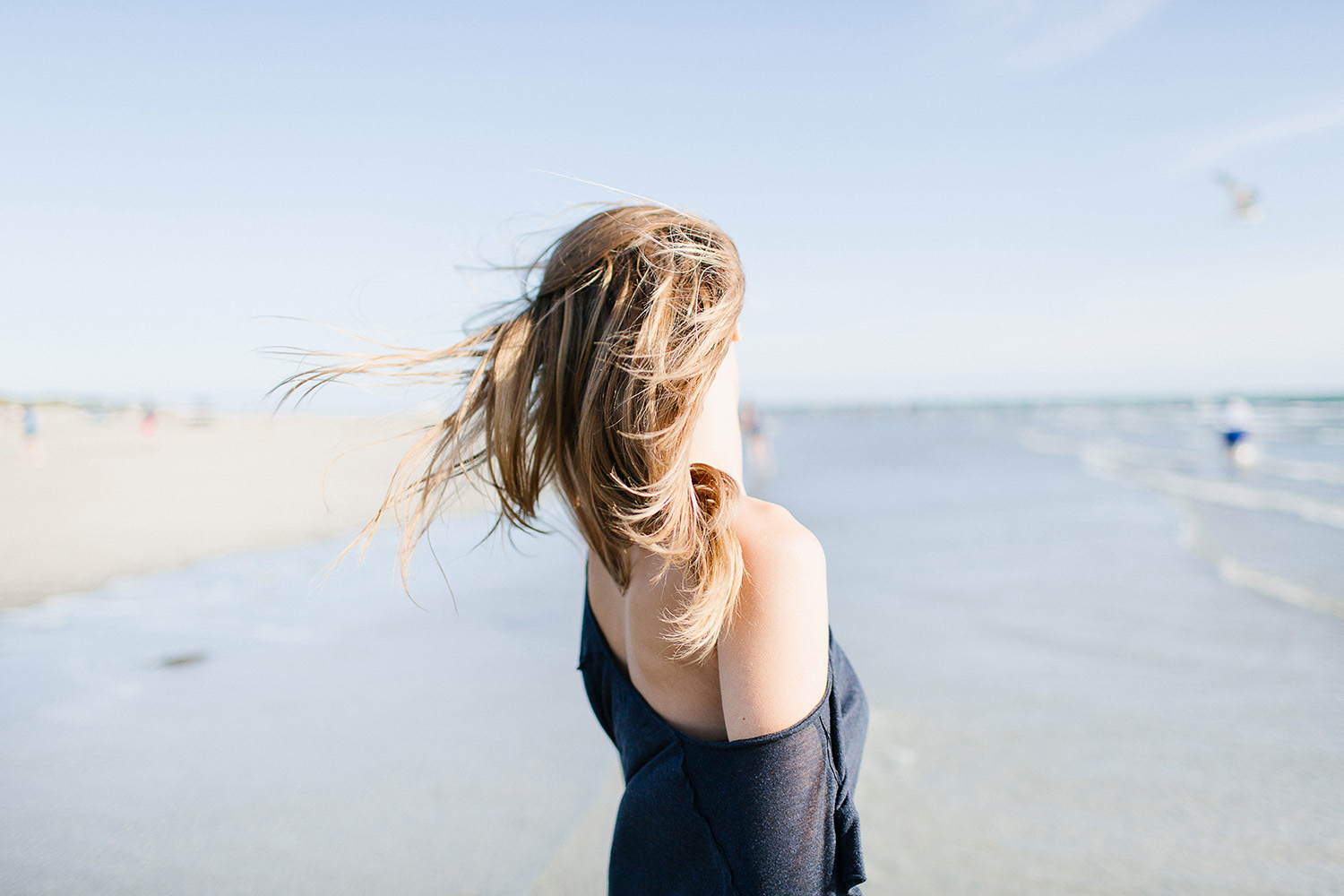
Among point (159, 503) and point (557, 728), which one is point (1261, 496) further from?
point (159, 503)

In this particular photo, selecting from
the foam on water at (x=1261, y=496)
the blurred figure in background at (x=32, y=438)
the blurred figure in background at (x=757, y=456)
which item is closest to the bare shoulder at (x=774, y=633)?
the foam on water at (x=1261, y=496)

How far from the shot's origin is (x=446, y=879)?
267 centimetres

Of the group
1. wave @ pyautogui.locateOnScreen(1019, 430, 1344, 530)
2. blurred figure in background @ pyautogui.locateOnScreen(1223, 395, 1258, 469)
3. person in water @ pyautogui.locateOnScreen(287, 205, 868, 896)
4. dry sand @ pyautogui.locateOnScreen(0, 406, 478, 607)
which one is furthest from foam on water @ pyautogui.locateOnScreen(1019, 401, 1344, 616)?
dry sand @ pyautogui.locateOnScreen(0, 406, 478, 607)

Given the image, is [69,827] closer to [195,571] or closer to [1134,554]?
[195,571]

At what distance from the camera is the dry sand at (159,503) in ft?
23.6

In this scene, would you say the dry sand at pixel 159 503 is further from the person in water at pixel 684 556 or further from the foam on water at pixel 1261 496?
the foam on water at pixel 1261 496

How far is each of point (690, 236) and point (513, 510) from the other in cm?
67

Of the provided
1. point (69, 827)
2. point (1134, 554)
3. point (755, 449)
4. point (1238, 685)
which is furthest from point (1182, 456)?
point (69, 827)

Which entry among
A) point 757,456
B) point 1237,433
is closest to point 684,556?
point 757,456

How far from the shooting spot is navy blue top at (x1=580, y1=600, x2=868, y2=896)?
1044mm

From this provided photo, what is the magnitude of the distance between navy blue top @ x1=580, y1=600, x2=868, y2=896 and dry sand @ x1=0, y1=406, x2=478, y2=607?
0.73 m

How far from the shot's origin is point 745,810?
1058 millimetres

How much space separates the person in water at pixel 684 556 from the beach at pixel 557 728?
1.36 ft

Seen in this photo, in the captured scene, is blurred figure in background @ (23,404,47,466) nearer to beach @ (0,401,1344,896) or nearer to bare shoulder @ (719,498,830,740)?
beach @ (0,401,1344,896)
